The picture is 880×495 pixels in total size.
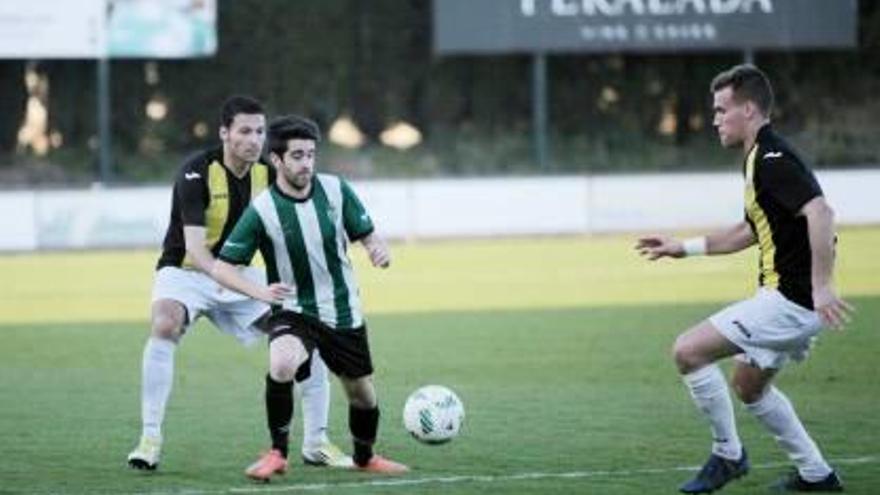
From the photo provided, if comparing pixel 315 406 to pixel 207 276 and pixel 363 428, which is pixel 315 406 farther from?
pixel 207 276

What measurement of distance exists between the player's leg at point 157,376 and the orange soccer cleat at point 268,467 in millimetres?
639

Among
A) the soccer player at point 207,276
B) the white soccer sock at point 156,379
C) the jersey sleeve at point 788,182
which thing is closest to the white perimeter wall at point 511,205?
the soccer player at point 207,276

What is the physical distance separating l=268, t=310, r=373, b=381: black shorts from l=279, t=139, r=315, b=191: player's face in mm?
632

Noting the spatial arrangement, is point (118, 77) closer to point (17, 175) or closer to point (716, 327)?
point (17, 175)

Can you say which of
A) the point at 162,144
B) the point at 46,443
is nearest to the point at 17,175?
the point at 162,144

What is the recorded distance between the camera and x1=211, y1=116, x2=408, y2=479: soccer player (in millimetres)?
9789

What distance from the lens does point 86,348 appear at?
17078 mm

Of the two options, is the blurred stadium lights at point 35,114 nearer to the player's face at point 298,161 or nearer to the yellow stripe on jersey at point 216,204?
the yellow stripe on jersey at point 216,204

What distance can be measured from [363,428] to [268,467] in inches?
25.6

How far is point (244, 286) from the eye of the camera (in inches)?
383

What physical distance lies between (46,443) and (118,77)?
1172 inches

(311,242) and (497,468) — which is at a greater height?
(311,242)

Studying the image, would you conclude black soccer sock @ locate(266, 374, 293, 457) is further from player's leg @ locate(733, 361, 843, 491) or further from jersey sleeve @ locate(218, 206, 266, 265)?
player's leg @ locate(733, 361, 843, 491)

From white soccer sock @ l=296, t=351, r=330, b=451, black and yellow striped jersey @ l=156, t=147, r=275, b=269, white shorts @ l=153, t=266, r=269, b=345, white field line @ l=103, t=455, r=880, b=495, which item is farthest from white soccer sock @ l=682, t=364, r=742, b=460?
black and yellow striped jersey @ l=156, t=147, r=275, b=269
